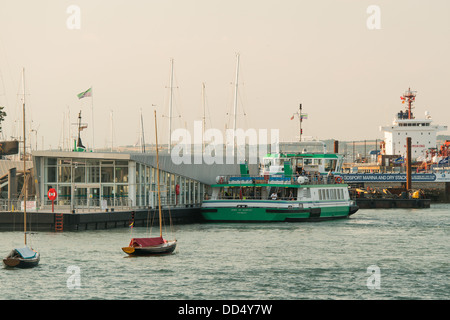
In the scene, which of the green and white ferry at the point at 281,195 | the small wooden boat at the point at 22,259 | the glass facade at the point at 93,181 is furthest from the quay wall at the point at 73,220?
the small wooden boat at the point at 22,259

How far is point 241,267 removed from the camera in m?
38.7

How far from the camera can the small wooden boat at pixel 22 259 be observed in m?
37.5

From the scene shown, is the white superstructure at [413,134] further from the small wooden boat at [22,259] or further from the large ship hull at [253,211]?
the small wooden boat at [22,259]

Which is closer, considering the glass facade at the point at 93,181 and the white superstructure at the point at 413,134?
the glass facade at the point at 93,181

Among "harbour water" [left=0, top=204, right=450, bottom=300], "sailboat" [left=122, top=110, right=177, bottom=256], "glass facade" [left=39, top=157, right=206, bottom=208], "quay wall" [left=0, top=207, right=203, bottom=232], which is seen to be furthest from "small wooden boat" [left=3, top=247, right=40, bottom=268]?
"glass facade" [left=39, top=157, right=206, bottom=208]

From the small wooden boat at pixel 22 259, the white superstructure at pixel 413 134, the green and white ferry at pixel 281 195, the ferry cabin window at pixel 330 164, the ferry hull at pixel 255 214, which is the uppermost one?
the white superstructure at pixel 413 134

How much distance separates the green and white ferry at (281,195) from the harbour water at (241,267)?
7.66 metres

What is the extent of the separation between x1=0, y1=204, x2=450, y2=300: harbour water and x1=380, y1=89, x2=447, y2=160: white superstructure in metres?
85.4

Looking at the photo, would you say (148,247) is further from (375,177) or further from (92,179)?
(375,177)

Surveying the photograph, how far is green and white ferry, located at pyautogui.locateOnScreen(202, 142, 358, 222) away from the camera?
212 feet

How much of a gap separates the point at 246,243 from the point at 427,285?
53.8 ft

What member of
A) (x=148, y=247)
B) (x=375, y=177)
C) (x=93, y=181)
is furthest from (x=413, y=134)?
(x=148, y=247)

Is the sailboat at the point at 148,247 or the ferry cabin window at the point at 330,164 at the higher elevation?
the ferry cabin window at the point at 330,164

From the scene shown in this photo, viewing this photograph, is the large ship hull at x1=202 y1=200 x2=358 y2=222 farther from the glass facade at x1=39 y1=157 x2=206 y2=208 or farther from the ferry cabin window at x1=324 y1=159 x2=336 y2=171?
the ferry cabin window at x1=324 y1=159 x2=336 y2=171
